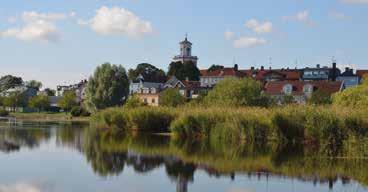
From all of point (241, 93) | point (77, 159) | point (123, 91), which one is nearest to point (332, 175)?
point (77, 159)

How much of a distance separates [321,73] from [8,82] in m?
79.9

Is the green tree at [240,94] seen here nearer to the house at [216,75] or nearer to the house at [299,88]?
the house at [299,88]

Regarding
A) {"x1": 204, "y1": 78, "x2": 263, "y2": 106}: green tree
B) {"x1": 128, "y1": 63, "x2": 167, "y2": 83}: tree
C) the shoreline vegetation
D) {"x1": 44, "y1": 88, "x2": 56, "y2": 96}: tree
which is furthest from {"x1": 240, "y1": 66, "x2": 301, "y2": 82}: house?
the shoreline vegetation

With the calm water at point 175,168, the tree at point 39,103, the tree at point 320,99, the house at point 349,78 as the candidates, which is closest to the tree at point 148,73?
the tree at point 39,103

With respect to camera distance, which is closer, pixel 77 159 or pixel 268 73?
pixel 77 159

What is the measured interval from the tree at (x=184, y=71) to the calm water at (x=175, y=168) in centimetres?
10230

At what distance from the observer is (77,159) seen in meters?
29.6

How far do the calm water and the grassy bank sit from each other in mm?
2446

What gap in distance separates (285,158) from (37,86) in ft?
562

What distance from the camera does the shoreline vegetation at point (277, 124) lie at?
36.4 meters

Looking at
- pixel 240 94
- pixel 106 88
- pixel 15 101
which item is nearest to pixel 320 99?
pixel 240 94

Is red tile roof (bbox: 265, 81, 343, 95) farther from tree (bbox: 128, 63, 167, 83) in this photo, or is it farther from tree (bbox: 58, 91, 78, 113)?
tree (bbox: 128, 63, 167, 83)

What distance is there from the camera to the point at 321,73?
Answer: 424ft

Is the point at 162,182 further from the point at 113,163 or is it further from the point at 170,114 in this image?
the point at 170,114
